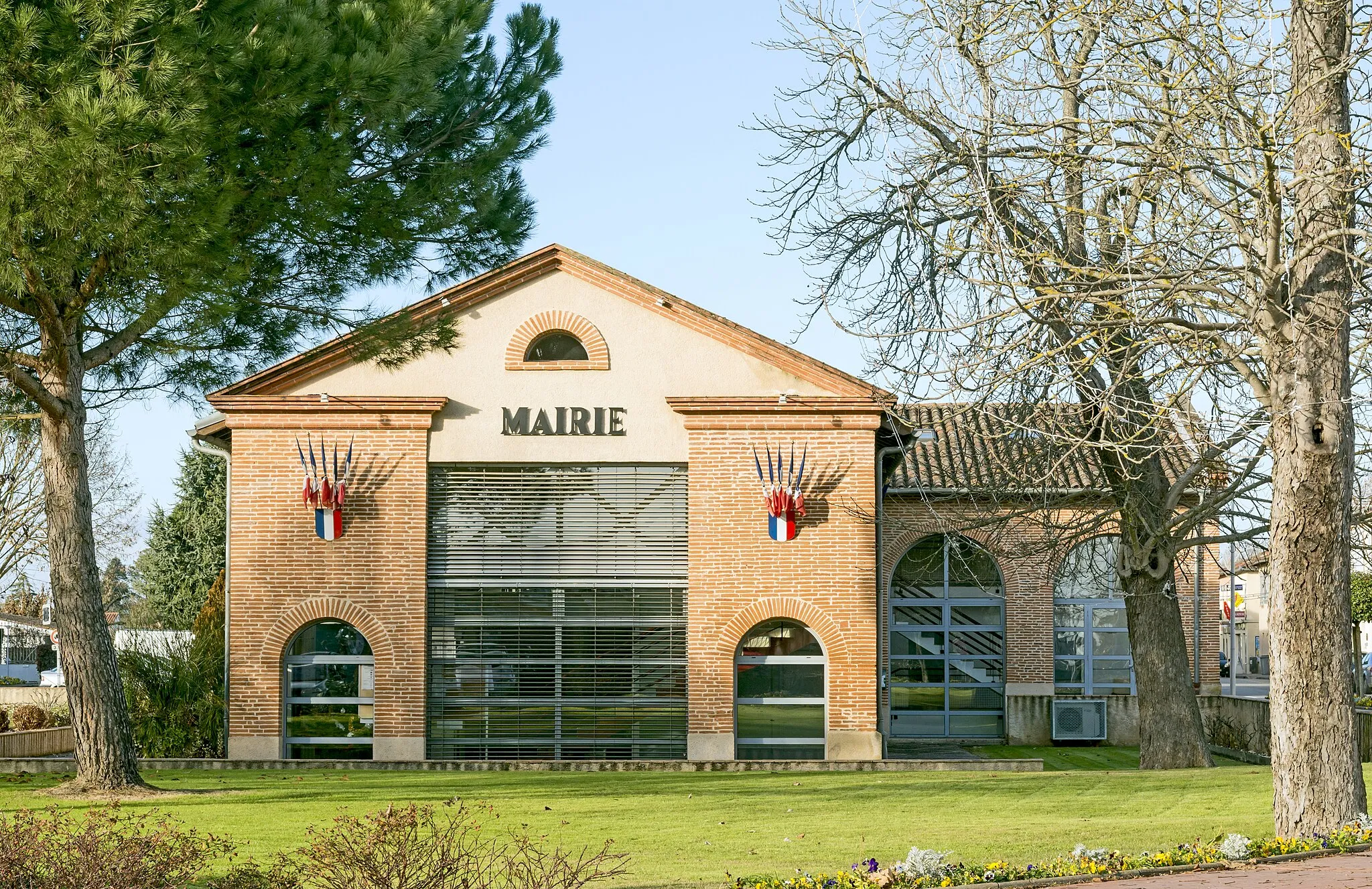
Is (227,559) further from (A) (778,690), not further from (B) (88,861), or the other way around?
(B) (88,861)

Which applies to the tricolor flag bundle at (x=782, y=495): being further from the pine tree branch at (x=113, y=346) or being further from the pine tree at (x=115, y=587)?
the pine tree at (x=115, y=587)

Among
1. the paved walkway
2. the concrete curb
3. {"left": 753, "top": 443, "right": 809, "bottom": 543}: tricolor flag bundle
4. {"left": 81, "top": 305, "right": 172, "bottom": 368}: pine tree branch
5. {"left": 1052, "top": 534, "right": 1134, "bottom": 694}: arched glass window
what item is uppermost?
{"left": 81, "top": 305, "right": 172, "bottom": 368}: pine tree branch

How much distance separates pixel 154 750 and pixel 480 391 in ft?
22.9

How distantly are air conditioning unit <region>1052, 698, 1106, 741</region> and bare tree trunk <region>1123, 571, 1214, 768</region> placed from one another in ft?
20.7

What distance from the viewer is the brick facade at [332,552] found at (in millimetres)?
19953

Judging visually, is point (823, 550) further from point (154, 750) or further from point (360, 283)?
point (154, 750)

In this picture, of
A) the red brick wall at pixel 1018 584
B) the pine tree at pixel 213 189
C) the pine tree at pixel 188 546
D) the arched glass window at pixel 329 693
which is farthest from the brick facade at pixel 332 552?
the pine tree at pixel 188 546

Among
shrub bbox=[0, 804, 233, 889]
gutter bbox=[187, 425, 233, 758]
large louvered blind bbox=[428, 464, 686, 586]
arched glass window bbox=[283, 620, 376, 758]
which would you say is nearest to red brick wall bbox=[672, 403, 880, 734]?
large louvered blind bbox=[428, 464, 686, 586]

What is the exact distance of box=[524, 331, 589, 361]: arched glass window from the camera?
20.3 m

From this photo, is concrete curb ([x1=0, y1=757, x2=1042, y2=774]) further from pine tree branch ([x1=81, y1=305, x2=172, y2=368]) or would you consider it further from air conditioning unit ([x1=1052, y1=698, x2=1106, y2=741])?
pine tree branch ([x1=81, y1=305, x2=172, y2=368])

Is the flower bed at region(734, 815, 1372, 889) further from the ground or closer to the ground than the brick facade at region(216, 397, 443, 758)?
closer to the ground

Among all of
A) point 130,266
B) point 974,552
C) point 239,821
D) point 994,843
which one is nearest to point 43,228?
point 130,266

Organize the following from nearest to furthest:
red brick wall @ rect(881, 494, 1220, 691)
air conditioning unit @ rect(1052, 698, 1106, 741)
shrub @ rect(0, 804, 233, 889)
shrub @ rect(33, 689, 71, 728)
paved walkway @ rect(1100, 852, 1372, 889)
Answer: shrub @ rect(0, 804, 233, 889) → paved walkway @ rect(1100, 852, 1372, 889) → shrub @ rect(33, 689, 71, 728) → air conditioning unit @ rect(1052, 698, 1106, 741) → red brick wall @ rect(881, 494, 1220, 691)

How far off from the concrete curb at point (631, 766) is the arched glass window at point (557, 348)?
570cm
